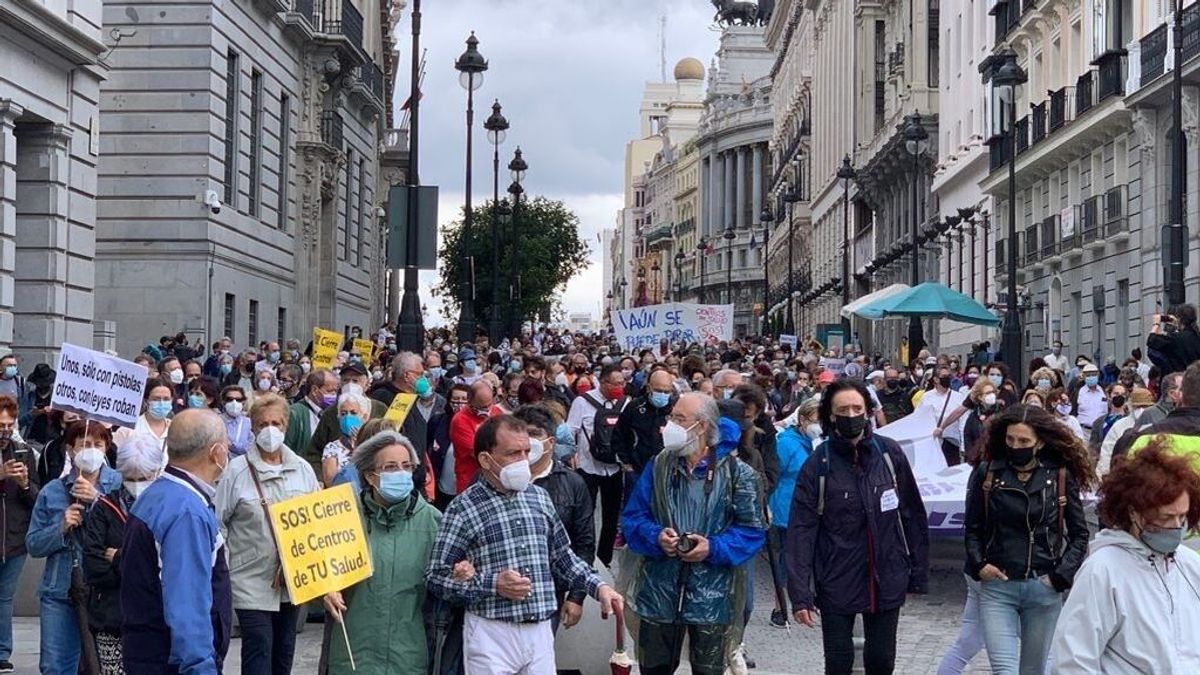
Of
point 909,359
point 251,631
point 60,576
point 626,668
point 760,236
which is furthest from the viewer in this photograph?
point 760,236

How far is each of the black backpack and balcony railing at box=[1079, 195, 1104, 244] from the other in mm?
24892

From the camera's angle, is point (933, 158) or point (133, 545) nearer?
point (133, 545)

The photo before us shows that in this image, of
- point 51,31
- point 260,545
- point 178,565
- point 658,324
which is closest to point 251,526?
point 260,545

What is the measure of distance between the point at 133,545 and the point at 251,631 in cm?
214

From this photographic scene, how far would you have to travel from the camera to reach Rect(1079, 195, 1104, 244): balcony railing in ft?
128

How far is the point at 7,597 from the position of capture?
35.1ft

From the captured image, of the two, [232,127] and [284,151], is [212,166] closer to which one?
[232,127]

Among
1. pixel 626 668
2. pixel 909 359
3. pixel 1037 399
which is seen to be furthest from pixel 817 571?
pixel 909 359

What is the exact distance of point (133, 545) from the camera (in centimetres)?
664

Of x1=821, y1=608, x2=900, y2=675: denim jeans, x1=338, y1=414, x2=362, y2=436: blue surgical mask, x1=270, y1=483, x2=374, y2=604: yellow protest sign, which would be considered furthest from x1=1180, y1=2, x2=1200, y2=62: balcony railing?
x1=270, y1=483, x2=374, y2=604: yellow protest sign

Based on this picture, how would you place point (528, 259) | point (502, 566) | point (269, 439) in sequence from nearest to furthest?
1. point (502, 566)
2. point (269, 439)
3. point (528, 259)

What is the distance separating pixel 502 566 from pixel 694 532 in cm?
128

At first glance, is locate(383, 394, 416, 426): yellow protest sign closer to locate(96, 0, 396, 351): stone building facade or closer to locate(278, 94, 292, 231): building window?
locate(96, 0, 396, 351): stone building facade

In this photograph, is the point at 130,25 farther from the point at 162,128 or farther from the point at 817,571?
the point at 817,571
